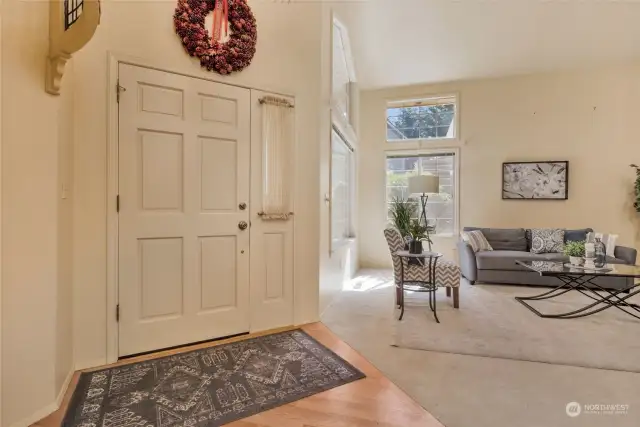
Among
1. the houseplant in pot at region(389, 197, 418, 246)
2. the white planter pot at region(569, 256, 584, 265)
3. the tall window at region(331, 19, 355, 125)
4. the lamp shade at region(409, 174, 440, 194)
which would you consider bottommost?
Result: the white planter pot at region(569, 256, 584, 265)

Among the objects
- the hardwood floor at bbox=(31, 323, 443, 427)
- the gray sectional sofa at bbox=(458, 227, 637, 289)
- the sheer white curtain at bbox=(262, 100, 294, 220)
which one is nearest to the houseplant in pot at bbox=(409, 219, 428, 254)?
the sheer white curtain at bbox=(262, 100, 294, 220)

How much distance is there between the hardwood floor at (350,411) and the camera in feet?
5.31

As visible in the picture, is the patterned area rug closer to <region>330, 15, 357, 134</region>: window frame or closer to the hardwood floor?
the hardwood floor

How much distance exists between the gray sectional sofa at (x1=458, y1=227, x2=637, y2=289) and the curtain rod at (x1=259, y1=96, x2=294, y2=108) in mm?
3479

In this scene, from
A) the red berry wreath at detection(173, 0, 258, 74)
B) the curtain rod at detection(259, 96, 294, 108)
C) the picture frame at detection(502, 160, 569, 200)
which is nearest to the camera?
the red berry wreath at detection(173, 0, 258, 74)

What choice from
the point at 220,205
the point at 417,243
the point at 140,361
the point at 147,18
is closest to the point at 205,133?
the point at 220,205

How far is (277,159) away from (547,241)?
14.4 ft

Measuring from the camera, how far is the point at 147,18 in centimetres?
231

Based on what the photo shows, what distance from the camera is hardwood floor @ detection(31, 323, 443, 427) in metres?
1.62

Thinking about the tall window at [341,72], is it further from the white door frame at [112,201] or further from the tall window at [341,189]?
the white door frame at [112,201]

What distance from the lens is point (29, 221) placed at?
1.61 metres

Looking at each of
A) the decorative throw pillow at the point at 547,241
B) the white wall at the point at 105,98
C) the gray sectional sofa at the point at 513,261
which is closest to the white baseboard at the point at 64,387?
the white wall at the point at 105,98

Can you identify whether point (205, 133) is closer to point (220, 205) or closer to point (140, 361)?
point (220, 205)

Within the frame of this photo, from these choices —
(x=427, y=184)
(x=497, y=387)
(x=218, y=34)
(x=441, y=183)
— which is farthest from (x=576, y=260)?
(x=218, y=34)
